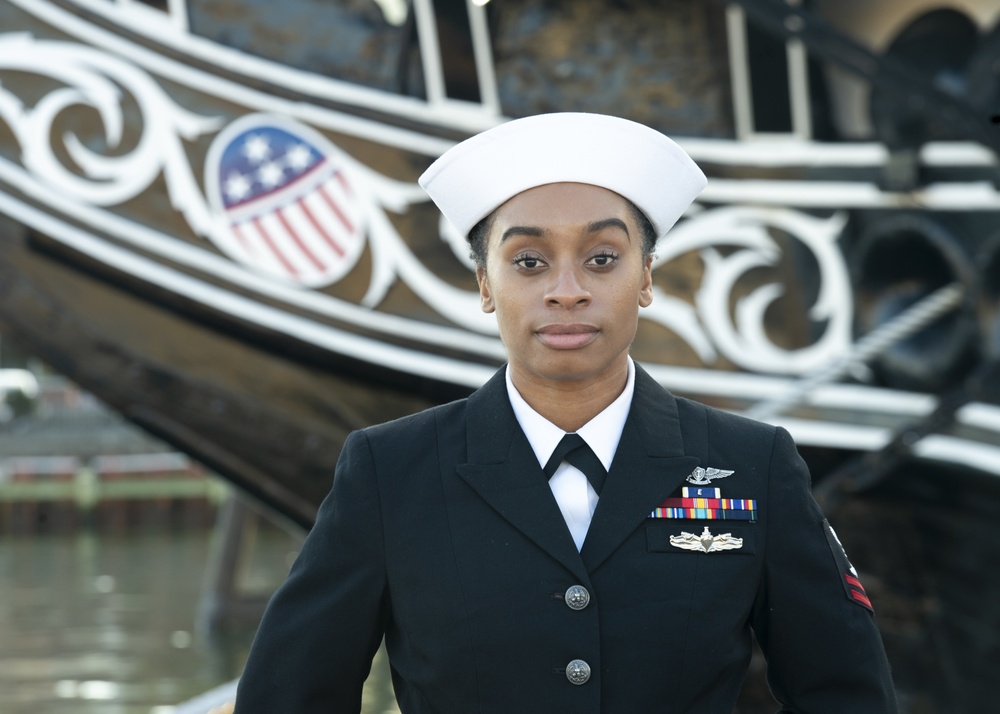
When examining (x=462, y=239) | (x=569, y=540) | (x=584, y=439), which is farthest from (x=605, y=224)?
(x=462, y=239)

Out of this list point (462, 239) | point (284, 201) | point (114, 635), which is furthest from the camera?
point (114, 635)

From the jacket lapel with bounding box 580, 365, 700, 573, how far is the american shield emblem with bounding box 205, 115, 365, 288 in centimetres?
403

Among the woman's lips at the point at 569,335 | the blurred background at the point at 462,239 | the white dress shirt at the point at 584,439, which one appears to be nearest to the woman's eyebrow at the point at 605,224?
the woman's lips at the point at 569,335

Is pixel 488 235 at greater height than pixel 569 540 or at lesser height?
greater

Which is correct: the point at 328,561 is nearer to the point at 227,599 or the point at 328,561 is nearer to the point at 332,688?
the point at 332,688

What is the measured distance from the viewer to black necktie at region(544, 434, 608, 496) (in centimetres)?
157

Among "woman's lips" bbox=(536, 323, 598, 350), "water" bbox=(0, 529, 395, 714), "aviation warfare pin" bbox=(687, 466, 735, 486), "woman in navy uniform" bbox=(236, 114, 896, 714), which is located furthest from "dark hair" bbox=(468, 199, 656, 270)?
"water" bbox=(0, 529, 395, 714)

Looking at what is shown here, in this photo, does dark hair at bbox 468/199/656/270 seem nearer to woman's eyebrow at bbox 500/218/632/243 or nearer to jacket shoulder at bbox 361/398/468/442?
woman's eyebrow at bbox 500/218/632/243

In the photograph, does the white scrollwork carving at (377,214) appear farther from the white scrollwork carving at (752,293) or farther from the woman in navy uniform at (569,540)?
the woman in navy uniform at (569,540)

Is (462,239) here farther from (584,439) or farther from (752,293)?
(584,439)

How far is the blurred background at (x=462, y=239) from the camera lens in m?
5.11

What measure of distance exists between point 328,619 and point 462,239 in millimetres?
3804

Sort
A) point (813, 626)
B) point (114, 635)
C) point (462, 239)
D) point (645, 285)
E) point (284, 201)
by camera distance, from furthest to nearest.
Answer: point (114, 635)
point (284, 201)
point (462, 239)
point (645, 285)
point (813, 626)

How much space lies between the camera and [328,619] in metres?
1.51
